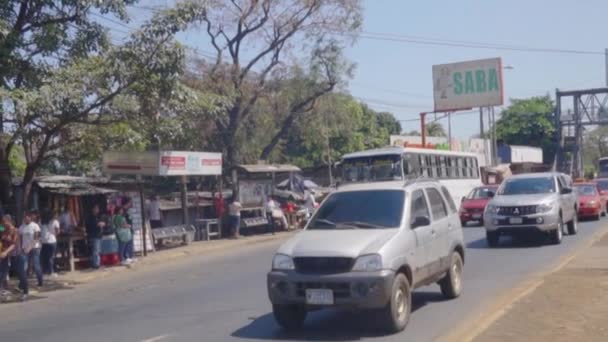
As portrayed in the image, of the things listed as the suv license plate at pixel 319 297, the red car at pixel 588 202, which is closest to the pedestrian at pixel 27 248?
the suv license plate at pixel 319 297

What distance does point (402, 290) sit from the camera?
9898 mm

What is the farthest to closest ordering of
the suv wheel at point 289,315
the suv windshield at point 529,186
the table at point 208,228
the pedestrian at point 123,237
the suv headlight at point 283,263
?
the table at point 208,228
the suv windshield at point 529,186
the pedestrian at point 123,237
the suv wheel at point 289,315
the suv headlight at point 283,263

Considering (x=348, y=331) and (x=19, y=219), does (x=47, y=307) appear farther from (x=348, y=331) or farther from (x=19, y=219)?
(x=348, y=331)

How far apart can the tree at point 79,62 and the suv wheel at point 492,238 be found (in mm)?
9023

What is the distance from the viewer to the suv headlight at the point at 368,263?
9.44 meters

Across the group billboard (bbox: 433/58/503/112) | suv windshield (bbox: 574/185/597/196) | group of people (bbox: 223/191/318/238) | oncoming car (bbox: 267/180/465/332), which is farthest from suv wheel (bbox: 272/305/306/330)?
billboard (bbox: 433/58/503/112)

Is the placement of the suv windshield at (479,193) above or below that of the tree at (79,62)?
below

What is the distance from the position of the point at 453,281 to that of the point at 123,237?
37.9ft

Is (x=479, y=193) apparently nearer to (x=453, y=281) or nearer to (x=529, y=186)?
(x=529, y=186)

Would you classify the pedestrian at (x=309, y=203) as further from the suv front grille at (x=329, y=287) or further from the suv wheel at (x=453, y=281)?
the suv front grille at (x=329, y=287)

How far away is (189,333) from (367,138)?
53.8m

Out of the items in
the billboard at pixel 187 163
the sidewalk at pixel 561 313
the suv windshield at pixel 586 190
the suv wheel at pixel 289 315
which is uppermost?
the billboard at pixel 187 163

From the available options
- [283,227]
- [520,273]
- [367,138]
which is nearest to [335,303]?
[520,273]

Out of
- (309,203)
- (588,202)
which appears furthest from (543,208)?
(309,203)
